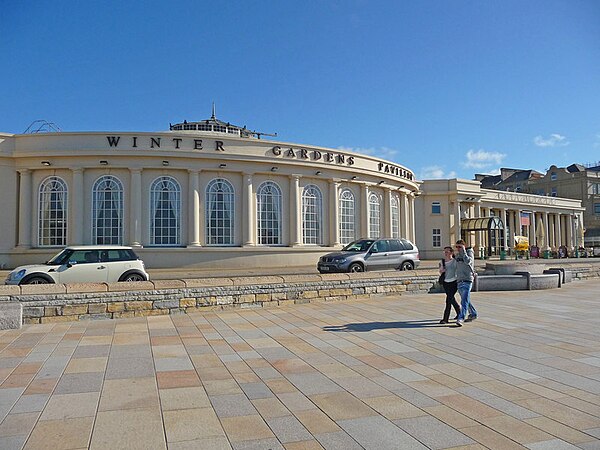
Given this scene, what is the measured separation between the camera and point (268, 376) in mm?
5930

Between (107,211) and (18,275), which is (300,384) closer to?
(18,275)

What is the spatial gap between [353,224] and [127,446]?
93.8 ft

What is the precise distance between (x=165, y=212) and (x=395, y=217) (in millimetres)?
17051

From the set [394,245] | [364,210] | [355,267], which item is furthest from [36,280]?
[364,210]

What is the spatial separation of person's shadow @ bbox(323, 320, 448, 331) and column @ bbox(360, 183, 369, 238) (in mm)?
22356

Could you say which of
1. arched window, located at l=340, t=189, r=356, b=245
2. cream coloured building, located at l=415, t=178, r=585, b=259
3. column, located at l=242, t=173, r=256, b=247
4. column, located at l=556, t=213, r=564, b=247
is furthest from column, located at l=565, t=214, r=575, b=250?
column, located at l=242, t=173, r=256, b=247

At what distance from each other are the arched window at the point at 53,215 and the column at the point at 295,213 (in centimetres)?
1257

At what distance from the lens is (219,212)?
27.9 m

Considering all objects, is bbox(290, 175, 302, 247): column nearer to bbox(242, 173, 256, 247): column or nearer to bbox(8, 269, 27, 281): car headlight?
bbox(242, 173, 256, 247): column

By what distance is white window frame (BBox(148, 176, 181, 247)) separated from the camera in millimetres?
26828

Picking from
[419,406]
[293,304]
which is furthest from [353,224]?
[419,406]

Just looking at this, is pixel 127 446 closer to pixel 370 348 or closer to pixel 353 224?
pixel 370 348

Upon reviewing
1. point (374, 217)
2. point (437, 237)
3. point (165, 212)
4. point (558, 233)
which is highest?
point (165, 212)

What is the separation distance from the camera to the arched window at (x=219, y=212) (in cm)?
2762
